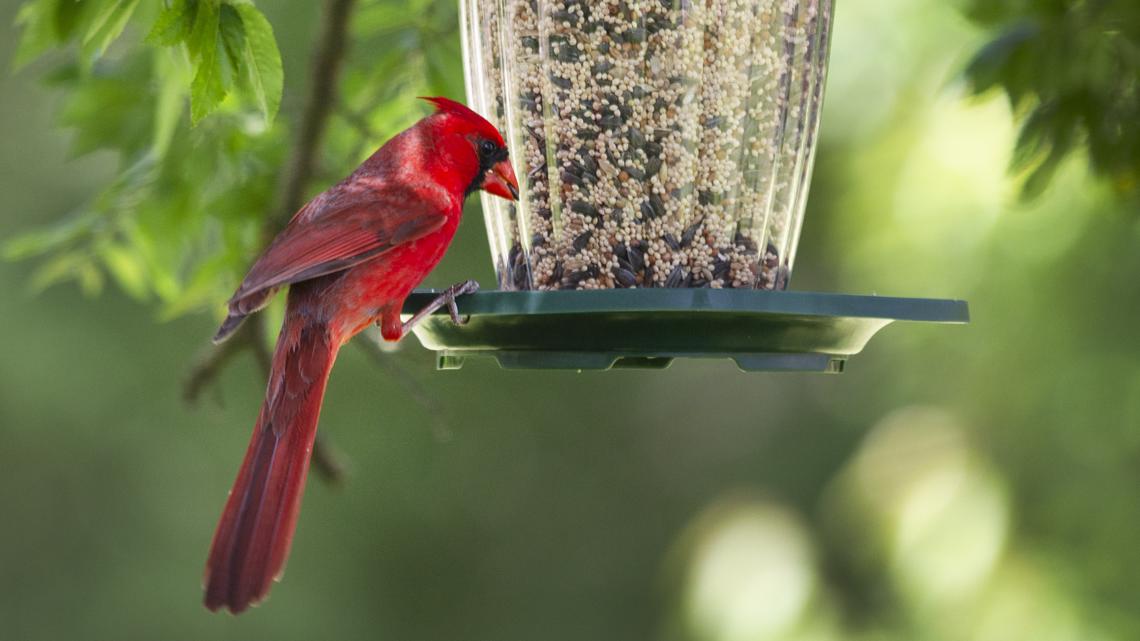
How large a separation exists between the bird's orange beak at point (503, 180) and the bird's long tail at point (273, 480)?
411 millimetres

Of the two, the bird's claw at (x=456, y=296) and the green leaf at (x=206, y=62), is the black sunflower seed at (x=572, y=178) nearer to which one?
the bird's claw at (x=456, y=296)

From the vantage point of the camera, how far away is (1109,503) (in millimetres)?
4477

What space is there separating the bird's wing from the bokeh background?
732mm

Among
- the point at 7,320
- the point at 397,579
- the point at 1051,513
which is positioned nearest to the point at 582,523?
the point at 397,579

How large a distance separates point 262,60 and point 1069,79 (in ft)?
5.57

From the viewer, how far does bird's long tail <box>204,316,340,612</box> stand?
216 cm

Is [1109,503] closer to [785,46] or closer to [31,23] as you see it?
[785,46]

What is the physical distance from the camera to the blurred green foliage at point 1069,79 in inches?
117

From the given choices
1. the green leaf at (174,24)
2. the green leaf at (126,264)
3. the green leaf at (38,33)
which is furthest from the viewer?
the green leaf at (126,264)

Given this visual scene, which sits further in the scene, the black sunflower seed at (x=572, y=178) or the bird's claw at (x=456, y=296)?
the black sunflower seed at (x=572, y=178)

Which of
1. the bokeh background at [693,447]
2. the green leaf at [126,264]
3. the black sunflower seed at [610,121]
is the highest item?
the black sunflower seed at [610,121]

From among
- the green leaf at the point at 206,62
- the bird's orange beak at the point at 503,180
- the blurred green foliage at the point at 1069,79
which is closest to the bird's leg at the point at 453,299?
the bird's orange beak at the point at 503,180

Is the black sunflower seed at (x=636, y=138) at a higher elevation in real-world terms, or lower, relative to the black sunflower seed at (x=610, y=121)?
lower

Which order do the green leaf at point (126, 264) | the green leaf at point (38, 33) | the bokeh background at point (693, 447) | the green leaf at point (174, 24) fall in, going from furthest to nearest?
1. the bokeh background at point (693, 447)
2. the green leaf at point (126, 264)
3. the green leaf at point (38, 33)
4. the green leaf at point (174, 24)
